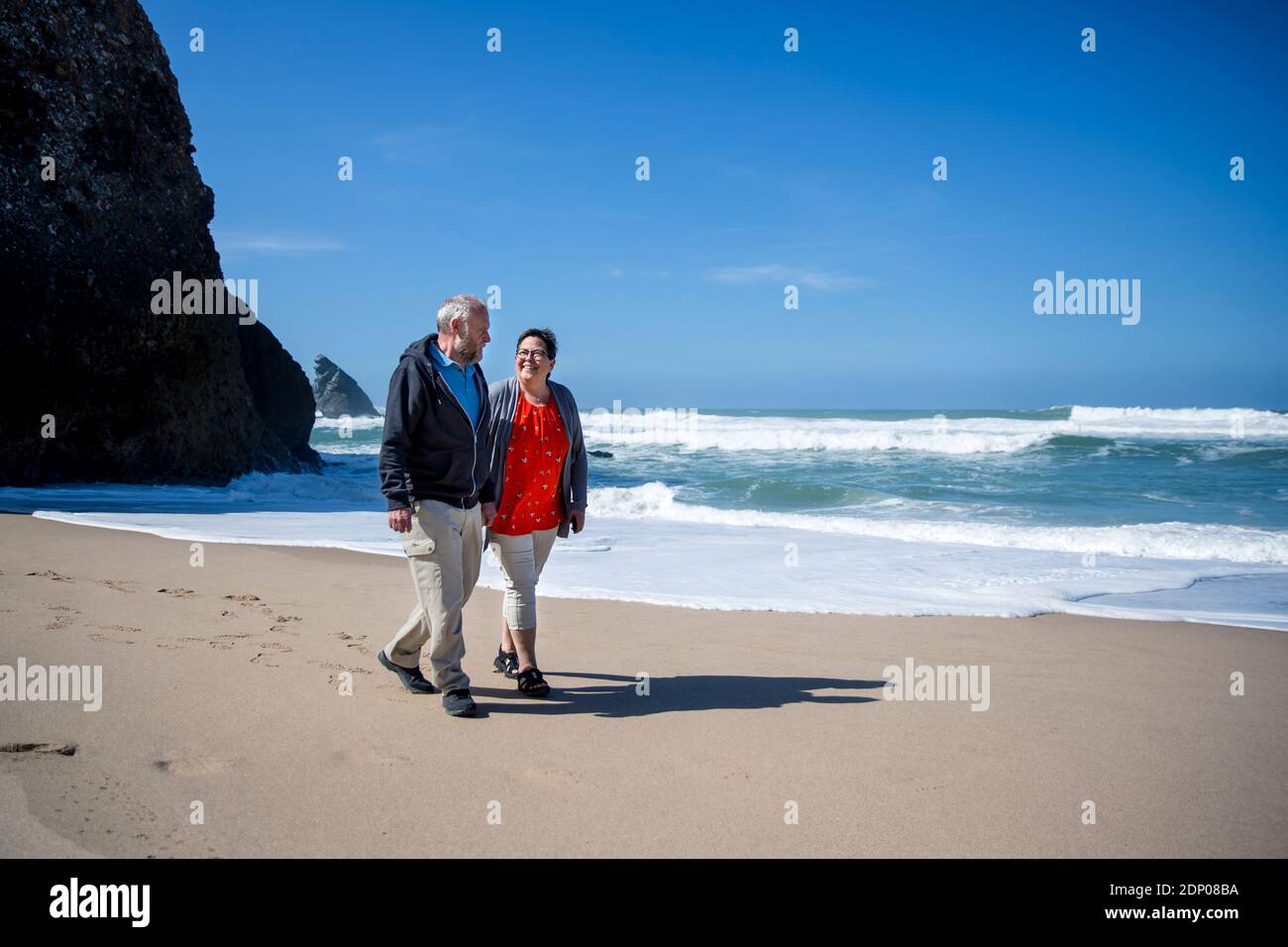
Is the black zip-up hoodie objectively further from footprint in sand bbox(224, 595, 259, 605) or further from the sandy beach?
footprint in sand bbox(224, 595, 259, 605)

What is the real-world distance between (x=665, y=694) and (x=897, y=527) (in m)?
9.76

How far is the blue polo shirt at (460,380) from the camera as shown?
433 centimetres

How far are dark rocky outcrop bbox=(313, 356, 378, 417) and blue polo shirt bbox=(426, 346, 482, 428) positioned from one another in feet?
253

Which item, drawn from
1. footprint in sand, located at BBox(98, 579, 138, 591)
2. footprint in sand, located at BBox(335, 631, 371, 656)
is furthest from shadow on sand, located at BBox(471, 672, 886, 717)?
footprint in sand, located at BBox(98, 579, 138, 591)

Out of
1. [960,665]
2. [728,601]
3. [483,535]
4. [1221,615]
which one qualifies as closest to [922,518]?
[1221,615]

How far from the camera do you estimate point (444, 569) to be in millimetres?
4312

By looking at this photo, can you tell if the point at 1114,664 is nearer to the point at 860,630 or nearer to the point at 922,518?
the point at 860,630

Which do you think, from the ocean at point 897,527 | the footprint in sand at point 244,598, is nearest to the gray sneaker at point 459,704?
the footprint in sand at point 244,598

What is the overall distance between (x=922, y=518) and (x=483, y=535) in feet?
41.9

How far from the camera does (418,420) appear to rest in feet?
13.9

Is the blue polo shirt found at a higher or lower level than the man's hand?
higher

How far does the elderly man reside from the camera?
13.8ft

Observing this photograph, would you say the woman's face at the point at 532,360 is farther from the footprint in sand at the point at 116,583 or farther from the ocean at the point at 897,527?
the footprint in sand at the point at 116,583

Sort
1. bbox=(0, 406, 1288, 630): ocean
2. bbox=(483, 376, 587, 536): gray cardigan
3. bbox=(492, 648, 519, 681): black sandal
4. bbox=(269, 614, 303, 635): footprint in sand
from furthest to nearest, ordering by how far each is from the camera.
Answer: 1. bbox=(0, 406, 1288, 630): ocean
2. bbox=(269, 614, 303, 635): footprint in sand
3. bbox=(492, 648, 519, 681): black sandal
4. bbox=(483, 376, 587, 536): gray cardigan
